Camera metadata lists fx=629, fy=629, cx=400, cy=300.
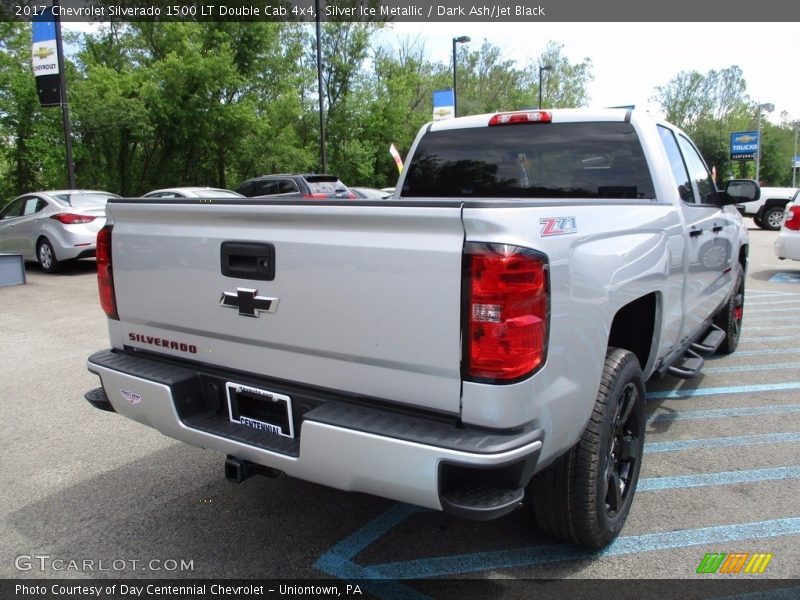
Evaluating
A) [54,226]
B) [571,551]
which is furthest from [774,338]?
[54,226]

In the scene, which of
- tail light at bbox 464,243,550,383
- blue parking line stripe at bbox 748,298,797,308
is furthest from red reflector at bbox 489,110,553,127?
blue parking line stripe at bbox 748,298,797,308

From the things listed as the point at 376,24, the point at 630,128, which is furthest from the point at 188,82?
the point at 630,128

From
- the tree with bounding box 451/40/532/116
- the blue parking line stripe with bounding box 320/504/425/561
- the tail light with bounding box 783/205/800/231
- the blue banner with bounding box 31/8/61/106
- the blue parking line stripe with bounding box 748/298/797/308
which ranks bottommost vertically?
the blue parking line stripe with bounding box 320/504/425/561

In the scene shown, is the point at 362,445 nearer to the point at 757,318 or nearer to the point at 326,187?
the point at 757,318

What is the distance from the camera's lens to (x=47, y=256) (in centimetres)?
1188

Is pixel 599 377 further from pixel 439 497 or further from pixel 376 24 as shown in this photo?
pixel 376 24

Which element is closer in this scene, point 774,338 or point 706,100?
point 774,338

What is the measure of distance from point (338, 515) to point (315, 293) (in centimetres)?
Result: 139

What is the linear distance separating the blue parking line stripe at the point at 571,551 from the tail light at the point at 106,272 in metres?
1.78

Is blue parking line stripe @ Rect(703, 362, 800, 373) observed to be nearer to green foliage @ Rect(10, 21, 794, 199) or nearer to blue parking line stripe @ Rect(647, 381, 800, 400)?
blue parking line stripe @ Rect(647, 381, 800, 400)

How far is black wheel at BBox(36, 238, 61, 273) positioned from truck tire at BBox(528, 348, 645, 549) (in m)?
11.5

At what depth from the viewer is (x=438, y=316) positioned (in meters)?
2.11

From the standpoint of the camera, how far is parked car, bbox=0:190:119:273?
37.4ft

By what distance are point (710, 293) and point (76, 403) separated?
487 centimetres
